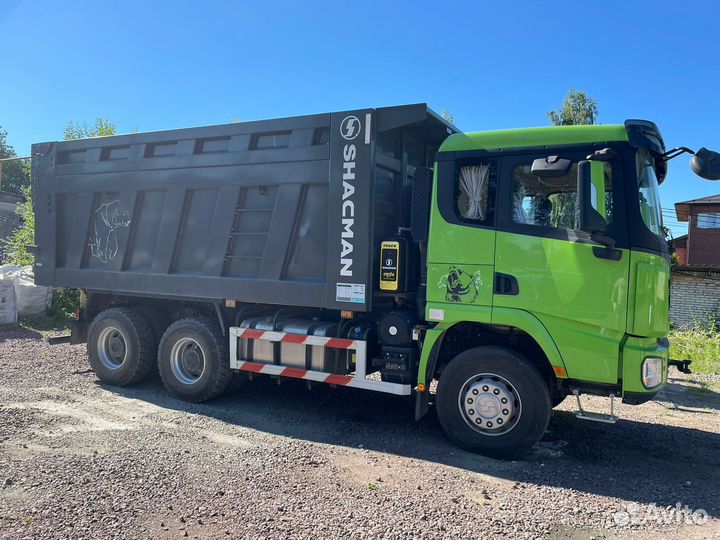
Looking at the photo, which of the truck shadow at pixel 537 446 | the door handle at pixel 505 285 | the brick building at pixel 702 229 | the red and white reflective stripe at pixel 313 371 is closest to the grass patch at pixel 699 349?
the truck shadow at pixel 537 446

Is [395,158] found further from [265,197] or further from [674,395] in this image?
[674,395]

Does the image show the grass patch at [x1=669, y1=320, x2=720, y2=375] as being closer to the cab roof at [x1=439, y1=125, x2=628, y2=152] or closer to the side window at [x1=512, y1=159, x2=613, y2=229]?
the side window at [x1=512, y1=159, x2=613, y2=229]

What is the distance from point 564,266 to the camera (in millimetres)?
4785

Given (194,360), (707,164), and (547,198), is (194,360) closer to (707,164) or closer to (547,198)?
(547,198)

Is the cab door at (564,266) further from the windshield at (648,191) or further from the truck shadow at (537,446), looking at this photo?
the truck shadow at (537,446)

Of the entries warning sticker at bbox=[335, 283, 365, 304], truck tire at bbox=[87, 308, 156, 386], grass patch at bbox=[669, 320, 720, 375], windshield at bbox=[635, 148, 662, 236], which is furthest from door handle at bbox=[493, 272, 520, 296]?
grass patch at bbox=[669, 320, 720, 375]

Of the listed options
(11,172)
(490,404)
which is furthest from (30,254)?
(11,172)

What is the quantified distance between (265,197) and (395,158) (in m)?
1.51

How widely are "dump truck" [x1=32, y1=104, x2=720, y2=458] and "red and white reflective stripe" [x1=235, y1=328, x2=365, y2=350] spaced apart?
19 mm

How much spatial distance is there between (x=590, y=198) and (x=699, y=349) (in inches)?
364

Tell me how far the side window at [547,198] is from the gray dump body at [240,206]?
3.87 ft

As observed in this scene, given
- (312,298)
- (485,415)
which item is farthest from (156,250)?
(485,415)

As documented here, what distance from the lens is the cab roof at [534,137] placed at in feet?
15.8

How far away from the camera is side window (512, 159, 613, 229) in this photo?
4773 mm
